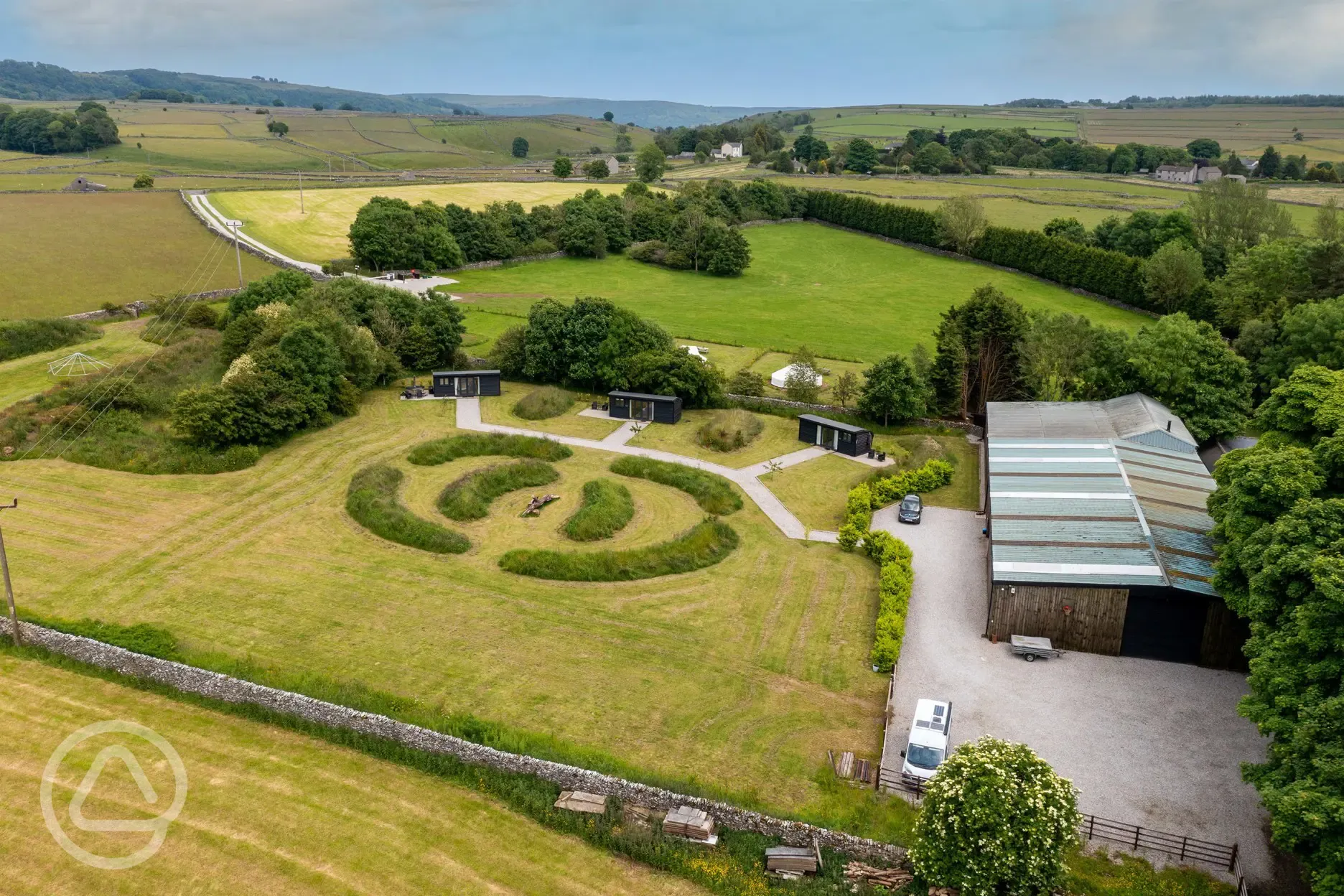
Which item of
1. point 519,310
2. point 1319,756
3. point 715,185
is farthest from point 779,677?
point 715,185

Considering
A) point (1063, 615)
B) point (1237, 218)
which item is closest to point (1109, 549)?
point (1063, 615)

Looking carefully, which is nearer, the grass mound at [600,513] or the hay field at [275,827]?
the hay field at [275,827]

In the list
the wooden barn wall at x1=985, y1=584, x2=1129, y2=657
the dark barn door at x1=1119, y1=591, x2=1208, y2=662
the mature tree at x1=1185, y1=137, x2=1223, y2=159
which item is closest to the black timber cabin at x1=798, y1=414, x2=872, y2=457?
the wooden barn wall at x1=985, y1=584, x2=1129, y2=657

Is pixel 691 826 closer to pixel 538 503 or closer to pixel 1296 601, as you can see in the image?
pixel 1296 601

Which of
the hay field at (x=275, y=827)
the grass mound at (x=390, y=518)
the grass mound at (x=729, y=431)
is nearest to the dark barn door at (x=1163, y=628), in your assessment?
the hay field at (x=275, y=827)

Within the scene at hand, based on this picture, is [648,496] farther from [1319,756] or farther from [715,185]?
[715,185]

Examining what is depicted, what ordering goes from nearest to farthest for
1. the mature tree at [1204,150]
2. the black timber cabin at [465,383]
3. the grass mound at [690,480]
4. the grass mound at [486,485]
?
the grass mound at [486,485] < the grass mound at [690,480] < the black timber cabin at [465,383] < the mature tree at [1204,150]

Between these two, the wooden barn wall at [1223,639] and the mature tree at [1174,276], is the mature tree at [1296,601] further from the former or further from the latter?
the mature tree at [1174,276]
